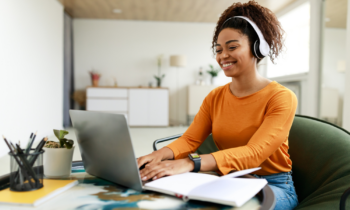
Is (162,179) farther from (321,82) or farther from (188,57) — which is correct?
(188,57)

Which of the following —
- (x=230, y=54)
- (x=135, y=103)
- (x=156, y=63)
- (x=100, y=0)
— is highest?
(x=100, y=0)

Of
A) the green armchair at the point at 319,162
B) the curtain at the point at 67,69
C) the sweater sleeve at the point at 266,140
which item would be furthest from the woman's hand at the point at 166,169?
the curtain at the point at 67,69

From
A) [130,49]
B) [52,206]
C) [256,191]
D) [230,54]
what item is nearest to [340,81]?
[230,54]

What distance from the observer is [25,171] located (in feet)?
2.35

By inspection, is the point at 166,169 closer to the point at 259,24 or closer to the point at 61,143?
the point at 61,143

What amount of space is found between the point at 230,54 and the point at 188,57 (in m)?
6.66

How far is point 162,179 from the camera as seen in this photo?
0.79 metres

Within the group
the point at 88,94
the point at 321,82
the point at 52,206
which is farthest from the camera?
the point at 88,94

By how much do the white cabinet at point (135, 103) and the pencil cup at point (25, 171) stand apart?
618 cm

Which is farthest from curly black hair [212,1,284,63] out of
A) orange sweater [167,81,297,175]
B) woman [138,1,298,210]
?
orange sweater [167,81,297,175]

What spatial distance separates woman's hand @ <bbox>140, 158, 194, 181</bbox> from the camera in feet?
2.72

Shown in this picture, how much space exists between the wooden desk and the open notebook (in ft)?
0.06

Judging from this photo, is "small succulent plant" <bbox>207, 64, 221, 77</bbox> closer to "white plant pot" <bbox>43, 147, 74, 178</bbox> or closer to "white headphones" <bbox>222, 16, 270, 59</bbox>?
"white headphones" <bbox>222, 16, 270, 59</bbox>

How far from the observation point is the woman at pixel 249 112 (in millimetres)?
1010
